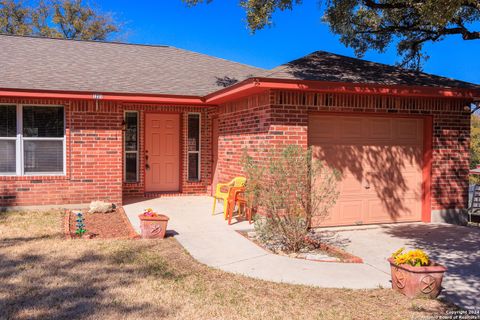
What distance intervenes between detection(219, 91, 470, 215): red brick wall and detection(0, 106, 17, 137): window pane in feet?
15.8

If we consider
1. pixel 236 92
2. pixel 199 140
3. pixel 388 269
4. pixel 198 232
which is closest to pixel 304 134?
pixel 236 92

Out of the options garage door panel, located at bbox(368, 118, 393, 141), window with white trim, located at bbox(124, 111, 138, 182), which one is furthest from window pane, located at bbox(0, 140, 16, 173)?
garage door panel, located at bbox(368, 118, 393, 141)

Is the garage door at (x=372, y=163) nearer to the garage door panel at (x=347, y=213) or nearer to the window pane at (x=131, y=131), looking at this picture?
the garage door panel at (x=347, y=213)

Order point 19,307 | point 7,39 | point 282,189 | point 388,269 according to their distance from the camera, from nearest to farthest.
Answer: point 19,307
point 388,269
point 282,189
point 7,39

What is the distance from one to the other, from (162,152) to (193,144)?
2.92ft

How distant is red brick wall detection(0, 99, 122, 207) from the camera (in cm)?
1027

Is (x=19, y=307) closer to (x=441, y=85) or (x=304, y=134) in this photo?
(x=304, y=134)

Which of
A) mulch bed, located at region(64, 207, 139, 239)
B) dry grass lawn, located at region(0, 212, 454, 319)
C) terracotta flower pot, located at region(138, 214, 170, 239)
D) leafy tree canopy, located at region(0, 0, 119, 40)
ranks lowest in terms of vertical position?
dry grass lawn, located at region(0, 212, 454, 319)

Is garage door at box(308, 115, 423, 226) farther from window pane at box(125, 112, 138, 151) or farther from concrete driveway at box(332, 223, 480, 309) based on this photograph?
window pane at box(125, 112, 138, 151)

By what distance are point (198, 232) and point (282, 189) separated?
6.45ft

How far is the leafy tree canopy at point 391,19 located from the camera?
23.5ft

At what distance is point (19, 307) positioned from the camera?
14.9ft

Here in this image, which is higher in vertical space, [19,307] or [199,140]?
[199,140]

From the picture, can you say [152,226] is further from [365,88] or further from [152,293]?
[365,88]
